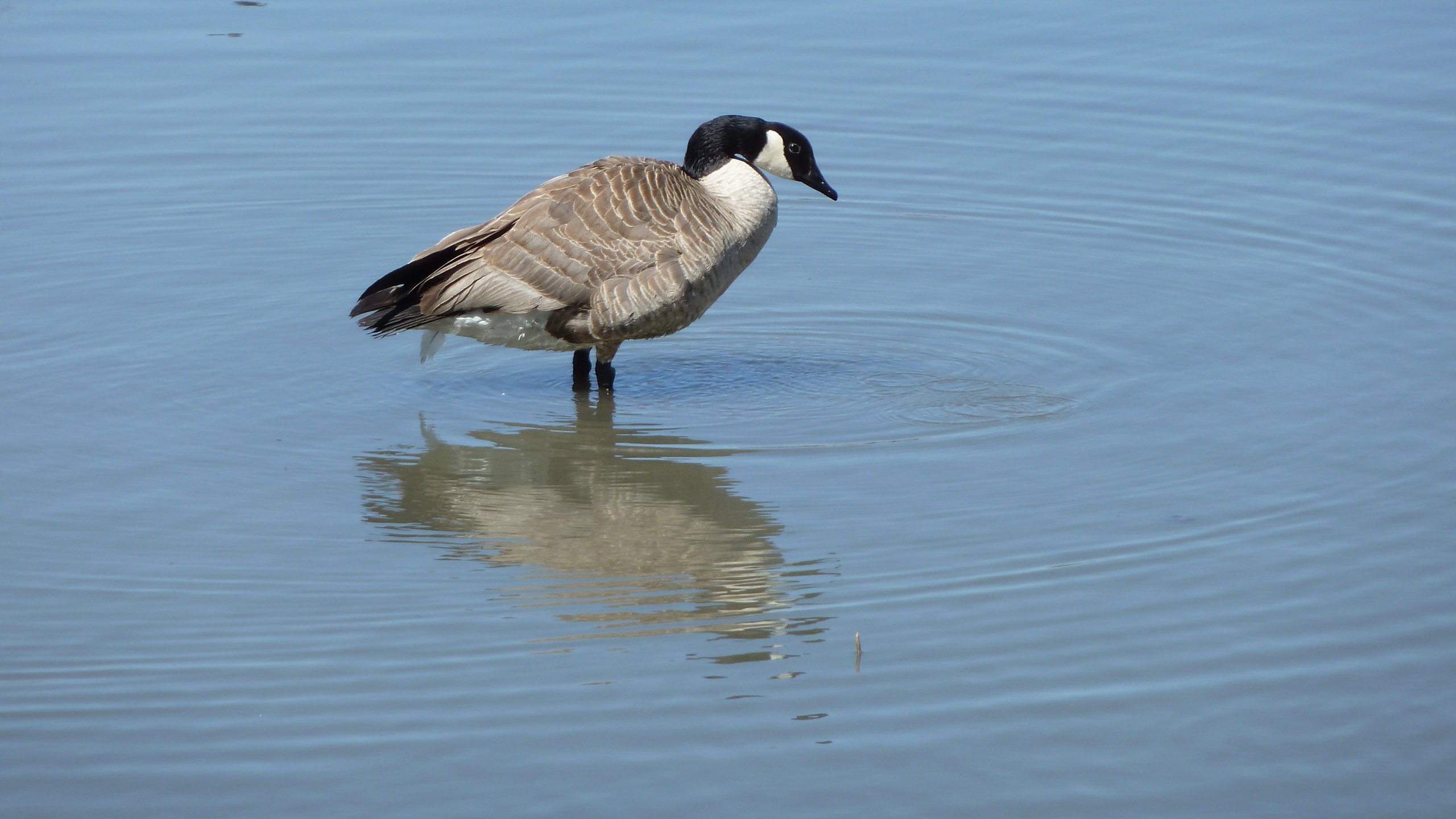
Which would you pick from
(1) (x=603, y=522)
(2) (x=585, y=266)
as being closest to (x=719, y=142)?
(2) (x=585, y=266)

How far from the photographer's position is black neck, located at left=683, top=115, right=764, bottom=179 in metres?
9.59

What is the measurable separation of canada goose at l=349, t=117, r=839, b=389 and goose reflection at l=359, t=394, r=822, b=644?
517mm

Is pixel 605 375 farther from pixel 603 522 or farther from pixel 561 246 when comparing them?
pixel 603 522

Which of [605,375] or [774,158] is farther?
[774,158]

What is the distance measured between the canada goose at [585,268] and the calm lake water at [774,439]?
0.43 metres

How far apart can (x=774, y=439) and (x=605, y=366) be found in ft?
4.62

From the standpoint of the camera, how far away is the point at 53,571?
6.59 m

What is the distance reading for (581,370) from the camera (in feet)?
30.7

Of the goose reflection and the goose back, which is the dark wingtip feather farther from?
the goose reflection

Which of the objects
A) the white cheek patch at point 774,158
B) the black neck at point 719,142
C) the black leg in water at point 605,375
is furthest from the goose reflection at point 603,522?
the white cheek patch at point 774,158

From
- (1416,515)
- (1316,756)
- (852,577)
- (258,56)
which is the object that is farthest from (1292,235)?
(258,56)

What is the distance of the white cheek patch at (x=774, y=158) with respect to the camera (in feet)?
32.1

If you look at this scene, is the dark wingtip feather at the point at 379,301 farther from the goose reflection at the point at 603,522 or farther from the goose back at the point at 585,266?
the goose reflection at the point at 603,522

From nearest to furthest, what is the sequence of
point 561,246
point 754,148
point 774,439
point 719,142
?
point 774,439 → point 561,246 → point 719,142 → point 754,148
